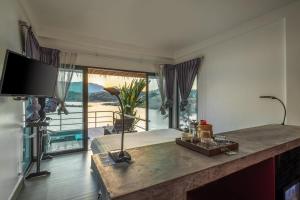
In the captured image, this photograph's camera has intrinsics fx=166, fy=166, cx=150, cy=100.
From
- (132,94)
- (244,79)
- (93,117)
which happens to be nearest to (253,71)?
(244,79)

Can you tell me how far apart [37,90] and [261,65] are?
338 cm

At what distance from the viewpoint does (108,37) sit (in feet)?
11.8

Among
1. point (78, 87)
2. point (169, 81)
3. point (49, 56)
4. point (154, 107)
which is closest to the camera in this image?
point (49, 56)

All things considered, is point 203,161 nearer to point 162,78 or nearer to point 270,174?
point 270,174

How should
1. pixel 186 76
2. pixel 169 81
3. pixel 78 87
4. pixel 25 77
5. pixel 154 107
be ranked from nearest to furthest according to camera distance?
pixel 25 77 → pixel 78 87 → pixel 186 76 → pixel 169 81 → pixel 154 107

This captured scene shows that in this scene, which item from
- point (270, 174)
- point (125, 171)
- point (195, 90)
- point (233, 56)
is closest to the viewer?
point (125, 171)

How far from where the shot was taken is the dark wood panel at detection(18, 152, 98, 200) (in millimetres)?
2129

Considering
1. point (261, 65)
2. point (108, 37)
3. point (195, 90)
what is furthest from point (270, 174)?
point (108, 37)

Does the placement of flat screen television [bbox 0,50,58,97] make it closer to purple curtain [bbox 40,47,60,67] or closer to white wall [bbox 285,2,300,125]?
purple curtain [bbox 40,47,60,67]

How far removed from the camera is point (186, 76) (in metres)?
4.21

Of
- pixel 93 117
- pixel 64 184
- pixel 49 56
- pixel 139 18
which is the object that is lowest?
pixel 64 184

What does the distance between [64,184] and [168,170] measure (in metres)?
2.18

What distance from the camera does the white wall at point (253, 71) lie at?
2.35 meters

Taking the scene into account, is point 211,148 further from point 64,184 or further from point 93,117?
point 93,117
